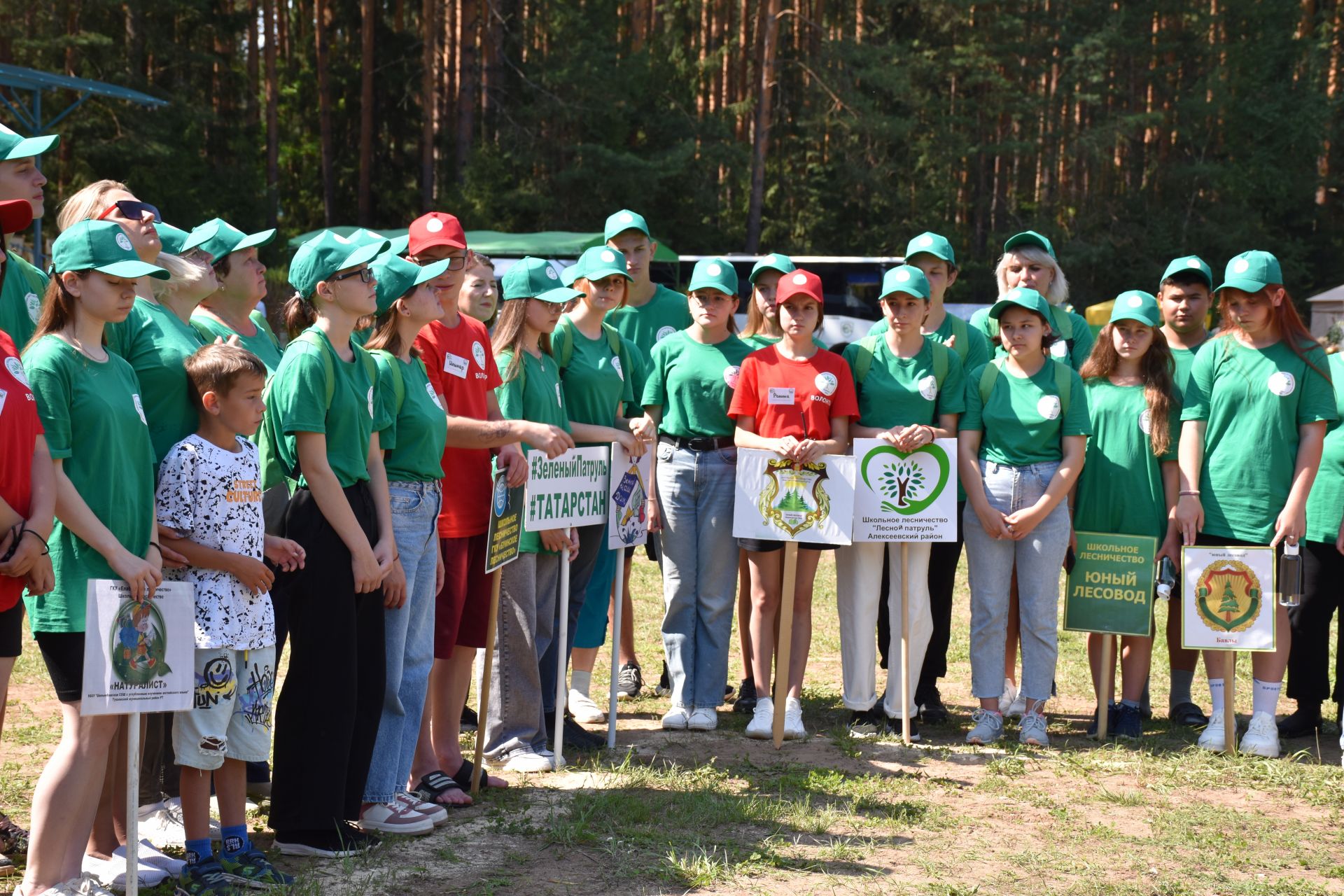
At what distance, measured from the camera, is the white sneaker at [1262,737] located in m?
5.73

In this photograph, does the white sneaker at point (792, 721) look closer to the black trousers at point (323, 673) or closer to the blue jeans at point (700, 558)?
the blue jeans at point (700, 558)

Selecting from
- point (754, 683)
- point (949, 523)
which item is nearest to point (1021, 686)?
point (949, 523)

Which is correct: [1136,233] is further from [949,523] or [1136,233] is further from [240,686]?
[240,686]

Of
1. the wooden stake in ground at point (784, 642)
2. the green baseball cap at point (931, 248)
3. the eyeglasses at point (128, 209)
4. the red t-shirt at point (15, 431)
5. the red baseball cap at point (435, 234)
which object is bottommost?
the wooden stake in ground at point (784, 642)

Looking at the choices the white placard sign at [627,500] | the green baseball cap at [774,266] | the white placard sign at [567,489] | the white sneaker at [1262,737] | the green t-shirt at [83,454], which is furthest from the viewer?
the green baseball cap at [774,266]

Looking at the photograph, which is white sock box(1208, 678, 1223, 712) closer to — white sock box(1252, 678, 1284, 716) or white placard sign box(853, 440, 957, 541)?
white sock box(1252, 678, 1284, 716)

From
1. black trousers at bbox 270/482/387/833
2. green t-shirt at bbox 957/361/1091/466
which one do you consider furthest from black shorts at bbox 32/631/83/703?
green t-shirt at bbox 957/361/1091/466

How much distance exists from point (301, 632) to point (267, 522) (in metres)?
0.39

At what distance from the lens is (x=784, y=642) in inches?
225

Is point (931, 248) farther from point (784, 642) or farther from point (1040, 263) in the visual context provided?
point (784, 642)

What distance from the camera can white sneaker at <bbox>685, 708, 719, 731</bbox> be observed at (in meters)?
5.98

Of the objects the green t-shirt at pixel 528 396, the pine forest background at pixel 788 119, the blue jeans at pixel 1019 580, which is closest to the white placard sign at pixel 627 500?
the green t-shirt at pixel 528 396

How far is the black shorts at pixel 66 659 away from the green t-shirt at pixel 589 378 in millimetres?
2609

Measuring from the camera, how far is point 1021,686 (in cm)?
595
